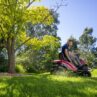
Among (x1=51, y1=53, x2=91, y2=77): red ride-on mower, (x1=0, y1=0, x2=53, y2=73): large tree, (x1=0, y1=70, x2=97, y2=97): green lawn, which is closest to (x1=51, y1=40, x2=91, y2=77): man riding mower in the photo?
(x1=51, y1=53, x2=91, y2=77): red ride-on mower

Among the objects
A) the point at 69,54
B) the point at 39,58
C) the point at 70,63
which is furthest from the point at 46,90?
the point at 39,58

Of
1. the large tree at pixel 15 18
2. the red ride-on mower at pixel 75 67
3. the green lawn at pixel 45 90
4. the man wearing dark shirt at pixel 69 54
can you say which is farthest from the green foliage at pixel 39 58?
the green lawn at pixel 45 90

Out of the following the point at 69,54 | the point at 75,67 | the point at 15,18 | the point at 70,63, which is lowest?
the point at 75,67

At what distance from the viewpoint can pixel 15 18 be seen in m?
23.6

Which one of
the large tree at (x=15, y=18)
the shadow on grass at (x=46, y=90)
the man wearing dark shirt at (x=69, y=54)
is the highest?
the large tree at (x=15, y=18)

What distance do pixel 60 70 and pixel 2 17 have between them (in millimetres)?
11391

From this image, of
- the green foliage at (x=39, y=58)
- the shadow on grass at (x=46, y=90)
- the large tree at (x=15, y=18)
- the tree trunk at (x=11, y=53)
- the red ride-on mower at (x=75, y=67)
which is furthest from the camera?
the green foliage at (x=39, y=58)

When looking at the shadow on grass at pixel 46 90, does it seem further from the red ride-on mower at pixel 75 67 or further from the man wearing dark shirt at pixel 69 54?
the man wearing dark shirt at pixel 69 54

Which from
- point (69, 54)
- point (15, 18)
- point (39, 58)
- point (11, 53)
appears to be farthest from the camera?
point (39, 58)

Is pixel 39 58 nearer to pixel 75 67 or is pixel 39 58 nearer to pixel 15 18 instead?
pixel 15 18

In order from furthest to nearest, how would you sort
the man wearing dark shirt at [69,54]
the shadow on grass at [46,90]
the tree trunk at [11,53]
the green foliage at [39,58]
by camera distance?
1. the green foliage at [39,58]
2. the tree trunk at [11,53]
3. the man wearing dark shirt at [69,54]
4. the shadow on grass at [46,90]

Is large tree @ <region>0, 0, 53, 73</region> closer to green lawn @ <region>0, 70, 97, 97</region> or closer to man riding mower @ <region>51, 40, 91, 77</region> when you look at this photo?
man riding mower @ <region>51, 40, 91, 77</region>

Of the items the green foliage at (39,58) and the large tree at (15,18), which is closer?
the large tree at (15,18)

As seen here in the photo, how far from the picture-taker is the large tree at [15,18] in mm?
23625
